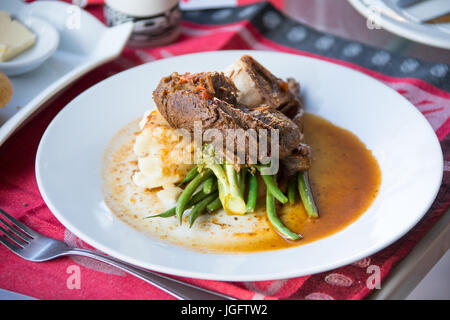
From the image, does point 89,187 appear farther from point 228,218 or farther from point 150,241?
point 228,218

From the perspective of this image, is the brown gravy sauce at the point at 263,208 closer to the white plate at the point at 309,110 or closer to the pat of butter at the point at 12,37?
the white plate at the point at 309,110

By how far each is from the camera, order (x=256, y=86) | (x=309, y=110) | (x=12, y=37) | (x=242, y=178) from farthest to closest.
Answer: (x=12, y=37) < (x=309, y=110) < (x=256, y=86) < (x=242, y=178)

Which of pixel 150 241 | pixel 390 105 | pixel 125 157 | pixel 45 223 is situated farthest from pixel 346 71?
pixel 45 223

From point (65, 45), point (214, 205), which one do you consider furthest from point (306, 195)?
point (65, 45)

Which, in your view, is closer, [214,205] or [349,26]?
[214,205]

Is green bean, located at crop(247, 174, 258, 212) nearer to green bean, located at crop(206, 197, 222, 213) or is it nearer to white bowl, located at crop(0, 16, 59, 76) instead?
green bean, located at crop(206, 197, 222, 213)

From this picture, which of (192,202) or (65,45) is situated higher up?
(192,202)

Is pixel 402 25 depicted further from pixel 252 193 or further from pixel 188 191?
pixel 188 191

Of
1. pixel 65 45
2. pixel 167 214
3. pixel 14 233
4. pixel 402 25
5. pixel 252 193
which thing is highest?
pixel 402 25
